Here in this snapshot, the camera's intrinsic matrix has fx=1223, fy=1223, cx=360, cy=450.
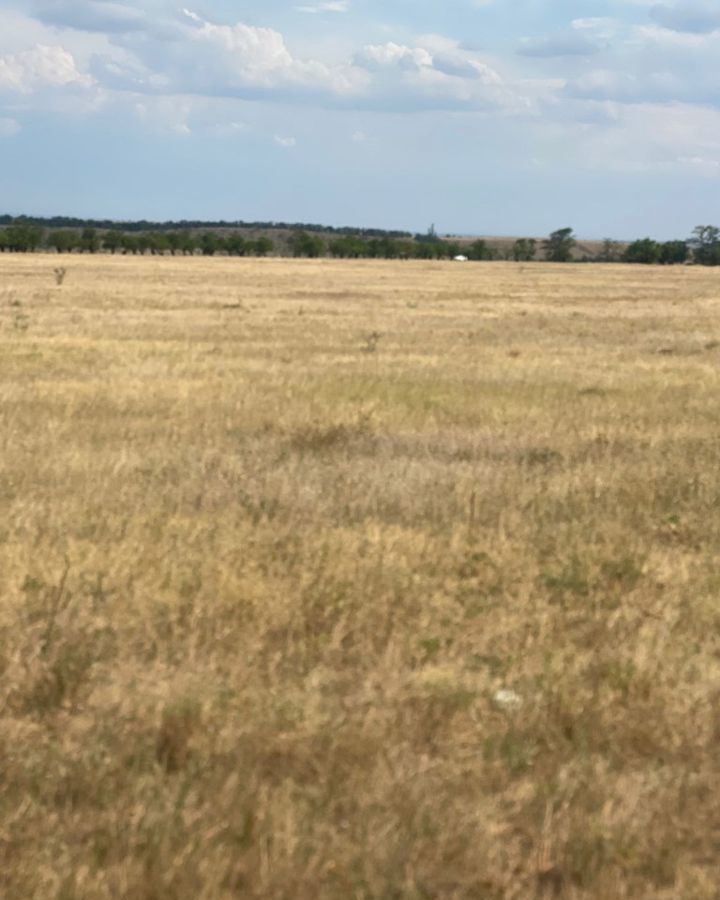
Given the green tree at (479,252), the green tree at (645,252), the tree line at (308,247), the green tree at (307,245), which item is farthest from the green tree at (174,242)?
the green tree at (645,252)

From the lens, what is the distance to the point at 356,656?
6094mm

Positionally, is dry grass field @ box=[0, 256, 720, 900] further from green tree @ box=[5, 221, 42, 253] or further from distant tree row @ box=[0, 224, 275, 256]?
distant tree row @ box=[0, 224, 275, 256]

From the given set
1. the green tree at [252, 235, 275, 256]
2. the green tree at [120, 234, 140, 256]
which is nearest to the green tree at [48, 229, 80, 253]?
the green tree at [120, 234, 140, 256]

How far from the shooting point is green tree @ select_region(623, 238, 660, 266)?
142250 millimetres

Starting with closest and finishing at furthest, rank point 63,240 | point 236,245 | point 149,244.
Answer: point 63,240 → point 149,244 → point 236,245

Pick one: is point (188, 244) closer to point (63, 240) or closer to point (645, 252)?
point (63, 240)

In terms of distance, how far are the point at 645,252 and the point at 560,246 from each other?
1476cm

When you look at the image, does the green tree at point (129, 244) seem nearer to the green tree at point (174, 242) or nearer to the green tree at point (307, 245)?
the green tree at point (174, 242)

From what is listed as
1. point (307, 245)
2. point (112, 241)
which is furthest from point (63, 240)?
point (307, 245)

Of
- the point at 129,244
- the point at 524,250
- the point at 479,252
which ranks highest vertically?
the point at 524,250

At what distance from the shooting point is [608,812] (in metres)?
4.45

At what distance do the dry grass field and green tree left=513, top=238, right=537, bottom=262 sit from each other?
453ft

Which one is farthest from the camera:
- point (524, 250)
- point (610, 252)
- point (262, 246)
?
point (610, 252)

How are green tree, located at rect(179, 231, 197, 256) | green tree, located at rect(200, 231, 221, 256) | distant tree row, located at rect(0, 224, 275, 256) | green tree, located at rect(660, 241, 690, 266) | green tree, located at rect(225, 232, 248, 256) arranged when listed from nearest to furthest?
distant tree row, located at rect(0, 224, 275, 256) → green tree, located at rect(200, 231, 221, 256) → green tree, located at rect(225, 232, 248, 256) → green tree, located at rect(179, 231, 197, 256) → green tree, located at rect(660, 241, 690, 266)
